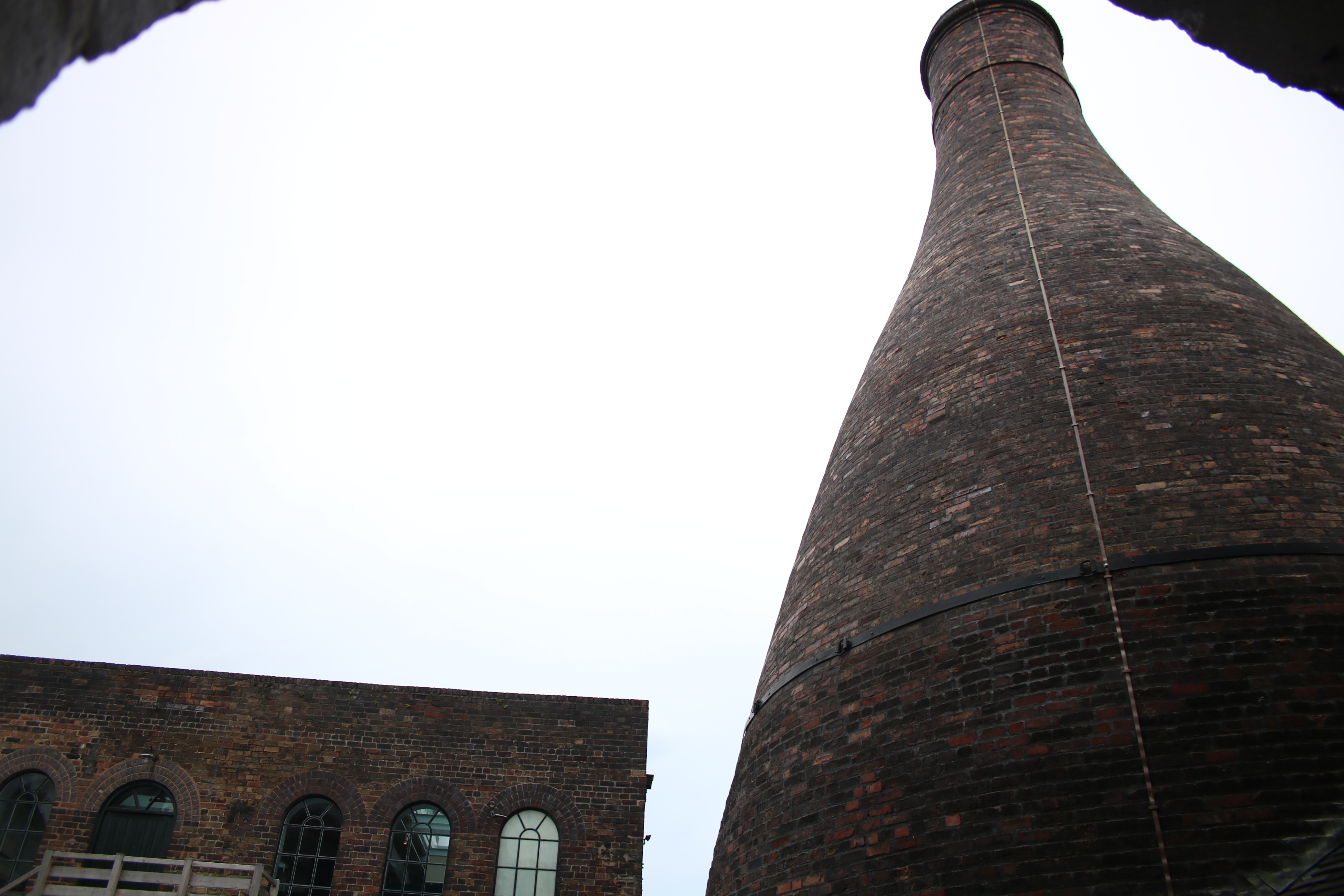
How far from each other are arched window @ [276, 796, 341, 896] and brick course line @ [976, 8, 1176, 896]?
32.7 feet

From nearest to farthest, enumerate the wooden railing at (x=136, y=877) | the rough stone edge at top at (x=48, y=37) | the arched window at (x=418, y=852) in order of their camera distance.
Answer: the rough stone edge at top at (x=48, y=37)
the wooden railing at (x=136, y=877)
the arched window at (x=418, y=852)

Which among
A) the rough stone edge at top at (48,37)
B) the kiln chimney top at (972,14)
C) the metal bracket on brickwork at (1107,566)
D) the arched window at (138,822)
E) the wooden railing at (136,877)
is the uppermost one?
the kiln chimney top at (972,14)

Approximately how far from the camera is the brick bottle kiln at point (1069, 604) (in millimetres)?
A: 4508

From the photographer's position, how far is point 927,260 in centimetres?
967

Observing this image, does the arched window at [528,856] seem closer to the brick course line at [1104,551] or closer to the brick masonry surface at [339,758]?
the brick masonry surface at [339,758]

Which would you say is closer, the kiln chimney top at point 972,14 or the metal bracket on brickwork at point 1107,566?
the metal bracket on brickwork at point 1107,566

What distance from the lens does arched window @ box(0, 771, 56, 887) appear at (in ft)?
36.0

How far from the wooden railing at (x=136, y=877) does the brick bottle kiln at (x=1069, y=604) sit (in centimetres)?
651

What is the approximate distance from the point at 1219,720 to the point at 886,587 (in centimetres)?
221

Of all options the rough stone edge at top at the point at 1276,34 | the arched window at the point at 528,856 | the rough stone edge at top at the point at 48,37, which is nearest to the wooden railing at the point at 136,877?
the arched window at the point at 528,856

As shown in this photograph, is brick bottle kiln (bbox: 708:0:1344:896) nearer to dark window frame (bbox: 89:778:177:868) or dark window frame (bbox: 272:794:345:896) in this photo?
dark window frame (bbox: 272:794:345:896)

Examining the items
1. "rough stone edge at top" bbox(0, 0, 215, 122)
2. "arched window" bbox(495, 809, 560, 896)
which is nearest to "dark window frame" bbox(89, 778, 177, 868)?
"arched window" bbox(495, 809, 560, 896)

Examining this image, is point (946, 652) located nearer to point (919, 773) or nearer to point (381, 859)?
point (919, 773)

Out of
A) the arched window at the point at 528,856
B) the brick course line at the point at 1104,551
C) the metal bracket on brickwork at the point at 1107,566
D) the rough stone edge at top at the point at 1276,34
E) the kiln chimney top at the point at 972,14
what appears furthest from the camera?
the kiln chimney top at the point at 972,14
